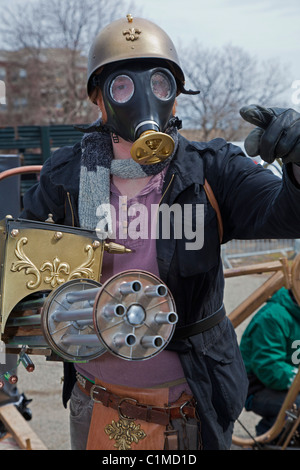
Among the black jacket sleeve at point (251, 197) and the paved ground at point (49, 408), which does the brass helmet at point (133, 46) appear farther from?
the paved ground at point (49, 408)

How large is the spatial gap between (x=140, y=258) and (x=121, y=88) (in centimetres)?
46

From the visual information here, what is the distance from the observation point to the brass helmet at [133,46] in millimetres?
1573

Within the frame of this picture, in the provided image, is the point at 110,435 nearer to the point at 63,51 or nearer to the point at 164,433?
the point at 164,433

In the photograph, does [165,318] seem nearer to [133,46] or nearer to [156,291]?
[156,291]

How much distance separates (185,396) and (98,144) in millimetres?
761

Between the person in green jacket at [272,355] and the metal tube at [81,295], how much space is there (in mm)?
2120

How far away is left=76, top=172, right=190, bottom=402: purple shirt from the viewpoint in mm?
1649

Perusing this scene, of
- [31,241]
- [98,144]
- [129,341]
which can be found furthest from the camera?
[98,144]

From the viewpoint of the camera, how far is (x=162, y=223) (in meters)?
1.63

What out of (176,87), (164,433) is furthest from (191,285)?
(176,87)

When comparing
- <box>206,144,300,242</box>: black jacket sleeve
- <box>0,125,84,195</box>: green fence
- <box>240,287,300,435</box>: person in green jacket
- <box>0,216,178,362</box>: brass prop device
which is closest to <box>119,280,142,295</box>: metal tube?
<box>0,216,178,362</box>: brass prop device

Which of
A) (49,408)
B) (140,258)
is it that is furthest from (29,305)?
(49,408)

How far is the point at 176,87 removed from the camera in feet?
5.30

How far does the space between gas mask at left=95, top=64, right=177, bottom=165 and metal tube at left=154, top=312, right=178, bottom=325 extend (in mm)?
394
